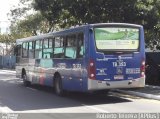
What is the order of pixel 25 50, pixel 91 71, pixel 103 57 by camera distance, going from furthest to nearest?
pixel 25 50
pixel 103 57
pixel 91 71

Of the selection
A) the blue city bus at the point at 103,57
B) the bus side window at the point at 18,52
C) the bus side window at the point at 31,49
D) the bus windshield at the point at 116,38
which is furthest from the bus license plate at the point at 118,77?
the bus side window at the point at 18,52

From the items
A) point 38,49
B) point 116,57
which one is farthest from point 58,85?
point 116,57

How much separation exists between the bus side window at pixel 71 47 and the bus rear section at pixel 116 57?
4.65 feet

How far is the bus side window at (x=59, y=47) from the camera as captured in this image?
18.2m

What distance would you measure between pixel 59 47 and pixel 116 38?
3.36 m

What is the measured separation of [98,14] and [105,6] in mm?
697

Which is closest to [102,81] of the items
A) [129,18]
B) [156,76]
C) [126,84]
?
[126,84]

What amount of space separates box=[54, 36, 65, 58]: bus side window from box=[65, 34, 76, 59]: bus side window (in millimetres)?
605

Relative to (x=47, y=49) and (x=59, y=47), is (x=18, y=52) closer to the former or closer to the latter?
(x=47, y=49)

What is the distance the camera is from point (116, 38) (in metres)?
15.9

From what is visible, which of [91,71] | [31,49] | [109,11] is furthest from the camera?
[31,49]

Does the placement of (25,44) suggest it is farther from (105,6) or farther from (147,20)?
(147,20)

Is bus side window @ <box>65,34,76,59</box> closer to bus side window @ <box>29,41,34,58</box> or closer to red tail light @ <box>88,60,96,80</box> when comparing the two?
red tail light @ <box>88,60,96,80</box>

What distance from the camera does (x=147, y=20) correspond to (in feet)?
71.4
